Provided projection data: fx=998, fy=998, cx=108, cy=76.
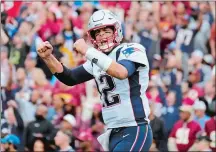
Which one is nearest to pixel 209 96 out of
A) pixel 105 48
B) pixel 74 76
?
pixel 74 76

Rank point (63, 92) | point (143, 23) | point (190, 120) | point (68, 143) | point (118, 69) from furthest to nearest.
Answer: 1. point (143, 23)
2. point (63, 92)
3. point (190, 120)
4. point (68, 143)
5. point (118, 69)

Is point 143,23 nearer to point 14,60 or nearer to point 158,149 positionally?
point 14,60

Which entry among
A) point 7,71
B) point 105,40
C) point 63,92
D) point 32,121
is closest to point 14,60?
point 7,71

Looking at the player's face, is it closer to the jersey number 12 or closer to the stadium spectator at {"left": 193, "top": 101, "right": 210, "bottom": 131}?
the jersey number 12

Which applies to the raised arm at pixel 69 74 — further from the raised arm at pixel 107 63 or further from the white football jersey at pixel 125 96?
the raised arm at pixel 107 63

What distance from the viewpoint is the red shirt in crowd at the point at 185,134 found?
14703 millimetres

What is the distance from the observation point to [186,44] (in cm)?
1897

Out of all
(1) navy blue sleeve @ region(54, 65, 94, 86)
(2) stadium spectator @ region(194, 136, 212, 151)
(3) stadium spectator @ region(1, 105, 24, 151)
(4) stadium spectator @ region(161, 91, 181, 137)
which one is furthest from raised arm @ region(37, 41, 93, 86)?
(4) stadium spectator @ region(161, 91, 181, 137)

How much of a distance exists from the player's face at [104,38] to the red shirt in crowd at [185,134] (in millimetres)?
6108

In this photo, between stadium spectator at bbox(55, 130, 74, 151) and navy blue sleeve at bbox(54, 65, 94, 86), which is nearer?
navy blue sleeve at bbox(54, 65, 94, 86)

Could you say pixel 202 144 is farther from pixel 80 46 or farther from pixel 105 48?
pixel 80 46

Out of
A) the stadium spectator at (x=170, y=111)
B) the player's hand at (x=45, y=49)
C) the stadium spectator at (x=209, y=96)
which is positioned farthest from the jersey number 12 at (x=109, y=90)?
the stadium spectator at (x=209, y=96)

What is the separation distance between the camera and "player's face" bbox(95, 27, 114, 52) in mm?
8781

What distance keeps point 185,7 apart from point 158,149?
6.26 metres
